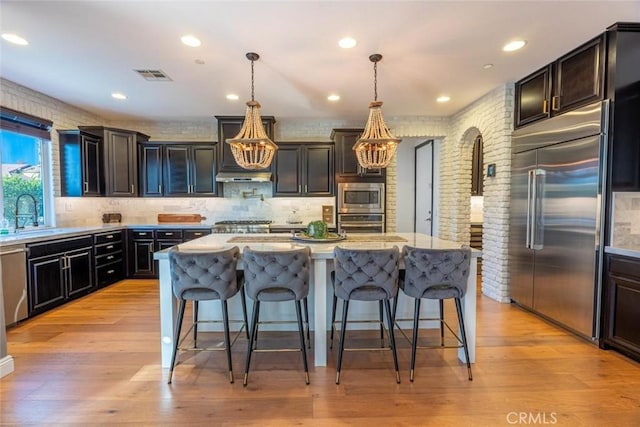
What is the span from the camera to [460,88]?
4148 mm

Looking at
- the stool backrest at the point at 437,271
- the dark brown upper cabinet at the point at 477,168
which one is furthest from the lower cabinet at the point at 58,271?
the dark brown upper cabinet at the point at 477,168

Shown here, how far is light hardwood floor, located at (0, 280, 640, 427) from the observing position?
1988 mm

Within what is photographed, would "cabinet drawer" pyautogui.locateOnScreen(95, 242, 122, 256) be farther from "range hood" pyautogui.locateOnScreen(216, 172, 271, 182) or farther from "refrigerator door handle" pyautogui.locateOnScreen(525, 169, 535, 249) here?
"refrigerator door handle" pyautogui.locateOnScreen(525, 169, 535, 249)

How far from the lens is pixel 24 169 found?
4.27 m

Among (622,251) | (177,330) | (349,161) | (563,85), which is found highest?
(563,85)

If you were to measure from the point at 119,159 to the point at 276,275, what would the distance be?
4.50 metres

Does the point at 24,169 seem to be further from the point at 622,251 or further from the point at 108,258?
the point at 622,251

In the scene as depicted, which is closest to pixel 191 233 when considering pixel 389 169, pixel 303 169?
pixel 303 169

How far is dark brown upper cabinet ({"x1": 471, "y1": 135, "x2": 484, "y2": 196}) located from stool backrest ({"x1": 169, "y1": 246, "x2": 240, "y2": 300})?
5.02 metres

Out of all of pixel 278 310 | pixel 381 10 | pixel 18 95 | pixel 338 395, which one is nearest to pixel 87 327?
pixel 278 310

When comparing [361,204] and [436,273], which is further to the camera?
[361,204]

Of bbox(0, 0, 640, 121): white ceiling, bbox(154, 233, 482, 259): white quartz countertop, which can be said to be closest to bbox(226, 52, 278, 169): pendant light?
bbox(0, 0, 640, 121): white ceiling

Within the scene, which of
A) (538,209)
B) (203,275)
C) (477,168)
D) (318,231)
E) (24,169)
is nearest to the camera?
(203,275)

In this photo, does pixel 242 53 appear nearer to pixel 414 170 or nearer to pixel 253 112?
pixel 253 112
